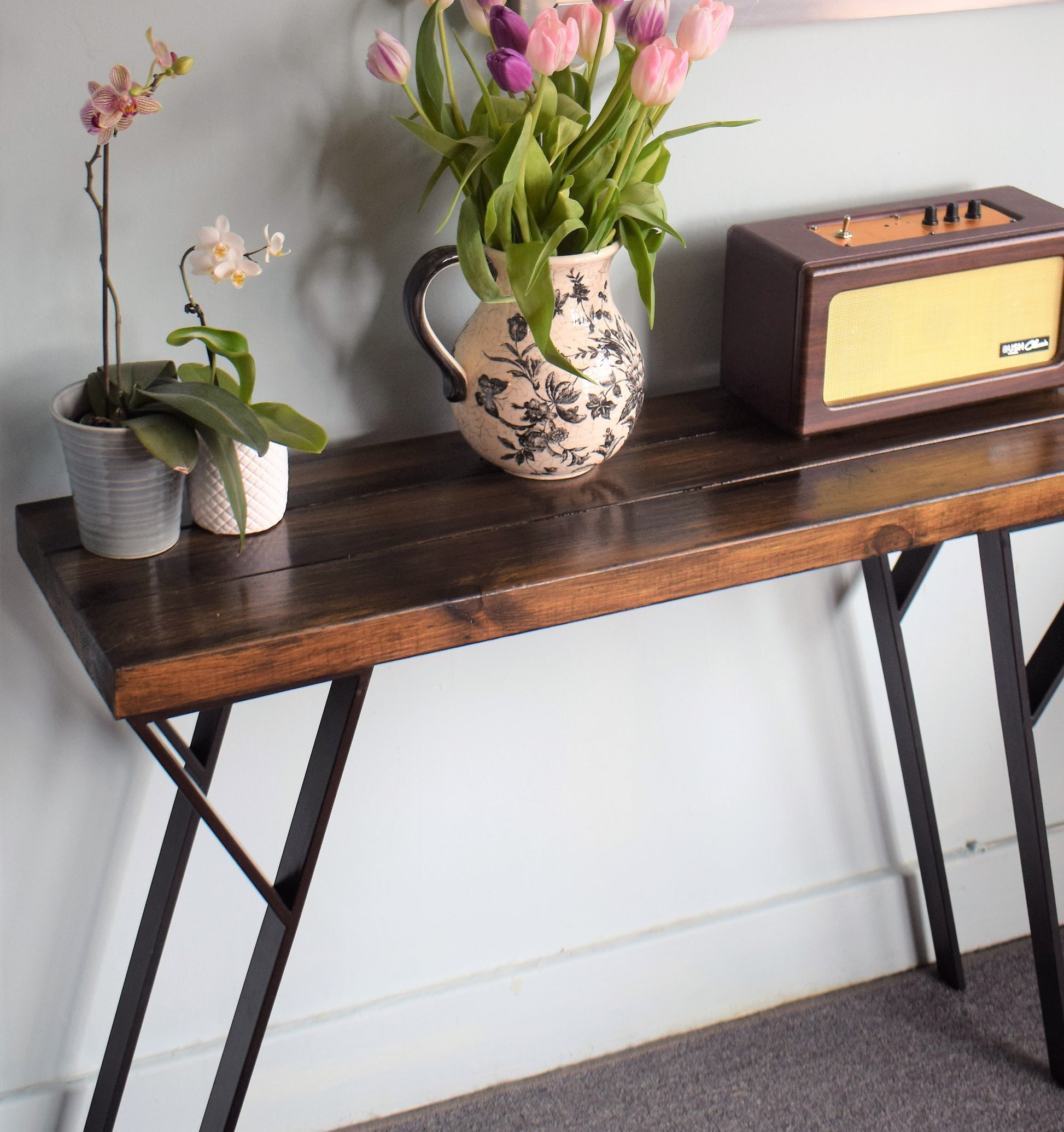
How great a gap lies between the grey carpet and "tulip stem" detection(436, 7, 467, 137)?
3.96 ft

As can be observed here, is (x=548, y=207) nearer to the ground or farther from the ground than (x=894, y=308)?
farther from the ground

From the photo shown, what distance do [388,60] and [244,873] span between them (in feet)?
2.54

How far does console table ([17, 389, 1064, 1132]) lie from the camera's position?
0.93 metres

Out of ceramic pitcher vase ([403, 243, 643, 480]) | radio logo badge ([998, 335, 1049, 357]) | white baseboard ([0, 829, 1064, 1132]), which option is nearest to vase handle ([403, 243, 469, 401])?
ceramic pitcher vase ([403, 243, 643, 480])

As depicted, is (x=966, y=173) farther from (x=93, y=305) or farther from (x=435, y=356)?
(x=93, y=305)

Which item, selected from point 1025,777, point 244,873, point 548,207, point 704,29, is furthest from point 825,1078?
A: point 704,29

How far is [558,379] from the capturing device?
42.3 inches

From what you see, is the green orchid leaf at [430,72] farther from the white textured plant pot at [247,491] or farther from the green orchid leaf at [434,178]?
the white textured plant pot at [247,491]

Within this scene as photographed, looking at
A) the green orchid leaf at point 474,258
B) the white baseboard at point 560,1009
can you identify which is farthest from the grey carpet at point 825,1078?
the green orchid leaf at point 474,258

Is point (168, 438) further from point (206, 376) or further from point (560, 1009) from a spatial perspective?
point (560, 1009)

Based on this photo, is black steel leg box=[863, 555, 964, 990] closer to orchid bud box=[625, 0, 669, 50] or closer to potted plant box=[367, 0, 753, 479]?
potted plant box=[367, 0, 753, 479]

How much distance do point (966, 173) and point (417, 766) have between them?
951 millimetres

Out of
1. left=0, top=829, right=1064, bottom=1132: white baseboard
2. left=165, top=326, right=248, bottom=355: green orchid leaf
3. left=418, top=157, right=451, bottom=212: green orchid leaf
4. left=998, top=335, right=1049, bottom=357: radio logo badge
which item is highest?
left=418, top=157, right=451, bottom=212: green orchid leaf

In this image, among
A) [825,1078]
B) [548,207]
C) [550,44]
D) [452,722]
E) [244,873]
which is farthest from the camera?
[825,1078]
